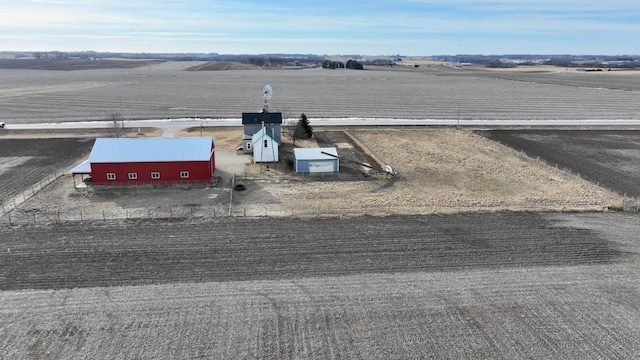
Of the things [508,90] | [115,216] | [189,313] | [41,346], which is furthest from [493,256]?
[508,90]

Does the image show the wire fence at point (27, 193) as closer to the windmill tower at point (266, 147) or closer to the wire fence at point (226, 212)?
the wire fence at point (226, 212)

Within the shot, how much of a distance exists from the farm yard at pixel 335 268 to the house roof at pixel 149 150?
2.54 meters

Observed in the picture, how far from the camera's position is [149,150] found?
3114 cm

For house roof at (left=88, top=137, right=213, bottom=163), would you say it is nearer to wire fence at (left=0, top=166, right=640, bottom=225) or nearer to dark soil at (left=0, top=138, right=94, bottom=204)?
wire fence at (left=0, top=166, right=640, bottom=225)

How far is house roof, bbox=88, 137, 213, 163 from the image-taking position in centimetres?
3038

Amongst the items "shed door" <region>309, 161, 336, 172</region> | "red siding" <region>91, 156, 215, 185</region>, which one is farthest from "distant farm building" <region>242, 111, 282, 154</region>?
"red siding" <region>91, 156, 215, 185</region>

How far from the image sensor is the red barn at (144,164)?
30.2m

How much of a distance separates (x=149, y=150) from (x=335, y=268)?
18.4 m

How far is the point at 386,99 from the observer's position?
282ft

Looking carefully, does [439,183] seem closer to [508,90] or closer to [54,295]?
[54,295]

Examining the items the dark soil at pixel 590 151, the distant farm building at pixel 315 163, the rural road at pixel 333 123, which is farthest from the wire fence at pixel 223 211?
the rural road at pixel 333 123

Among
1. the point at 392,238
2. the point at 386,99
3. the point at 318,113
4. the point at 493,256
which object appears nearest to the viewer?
the point at 493,256

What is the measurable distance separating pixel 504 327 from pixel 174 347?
11.7 metres

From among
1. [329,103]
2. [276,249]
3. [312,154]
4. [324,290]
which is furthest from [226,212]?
[329,103]
